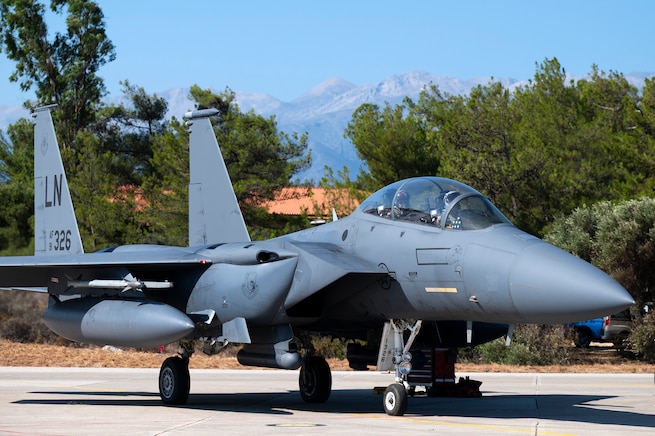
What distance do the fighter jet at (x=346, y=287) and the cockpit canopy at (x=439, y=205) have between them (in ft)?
0.05

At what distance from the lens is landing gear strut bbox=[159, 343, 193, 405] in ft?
44.6

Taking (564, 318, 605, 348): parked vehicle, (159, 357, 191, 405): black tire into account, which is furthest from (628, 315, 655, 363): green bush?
(159, 357, 191, 405): black tire

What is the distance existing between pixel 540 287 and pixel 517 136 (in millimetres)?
21108

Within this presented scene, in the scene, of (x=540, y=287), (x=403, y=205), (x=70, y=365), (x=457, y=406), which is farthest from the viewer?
(x=70, y=365)

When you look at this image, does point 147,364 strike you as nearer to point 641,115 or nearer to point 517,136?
point 517,136

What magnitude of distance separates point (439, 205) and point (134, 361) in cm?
1350

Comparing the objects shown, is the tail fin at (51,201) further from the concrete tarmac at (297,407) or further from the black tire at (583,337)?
the black tire at (583,337)

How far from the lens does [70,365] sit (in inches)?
877

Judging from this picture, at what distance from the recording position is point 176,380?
13.6 meters

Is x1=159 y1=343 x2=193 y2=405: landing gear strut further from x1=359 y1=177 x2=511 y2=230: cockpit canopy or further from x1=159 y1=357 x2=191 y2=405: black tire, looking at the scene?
x1=359 y1=177 x2=511 y2=230: cockpit canopy

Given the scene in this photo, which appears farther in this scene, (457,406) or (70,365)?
(70,365)

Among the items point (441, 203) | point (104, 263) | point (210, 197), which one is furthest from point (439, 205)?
point (210, 197)

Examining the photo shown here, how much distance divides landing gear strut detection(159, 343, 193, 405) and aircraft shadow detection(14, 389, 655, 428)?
0.20 m

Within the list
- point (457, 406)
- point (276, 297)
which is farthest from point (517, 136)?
point (276, 297)
